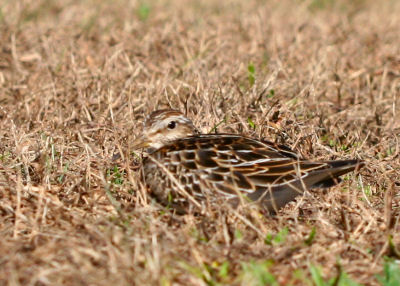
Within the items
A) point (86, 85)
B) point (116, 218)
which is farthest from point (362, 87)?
point (116, 218)

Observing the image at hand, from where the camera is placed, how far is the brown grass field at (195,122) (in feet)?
14.9

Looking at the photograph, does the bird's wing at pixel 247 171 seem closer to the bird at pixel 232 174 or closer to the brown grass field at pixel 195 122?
the bird at pixel 232 174

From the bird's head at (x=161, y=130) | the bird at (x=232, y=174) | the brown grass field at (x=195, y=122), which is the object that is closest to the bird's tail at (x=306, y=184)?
the bird at (x=232, y=174)

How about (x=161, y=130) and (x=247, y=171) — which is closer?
(x=247, y=171)

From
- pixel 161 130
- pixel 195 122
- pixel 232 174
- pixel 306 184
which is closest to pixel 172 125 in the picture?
pixel 161 130

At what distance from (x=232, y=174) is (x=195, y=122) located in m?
1.86

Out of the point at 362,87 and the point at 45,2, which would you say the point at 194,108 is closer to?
the point at 362,87

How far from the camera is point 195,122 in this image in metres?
7.25

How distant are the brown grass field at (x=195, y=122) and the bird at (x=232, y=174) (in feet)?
0.50

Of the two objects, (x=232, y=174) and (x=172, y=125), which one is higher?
(x=172, y=125)

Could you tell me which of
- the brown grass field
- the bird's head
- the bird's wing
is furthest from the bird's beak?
the bird's wing

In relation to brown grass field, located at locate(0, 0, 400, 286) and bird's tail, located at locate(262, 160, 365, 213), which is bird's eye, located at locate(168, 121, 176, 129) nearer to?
brown grass field, located at locate(0, 0, 400, 286)

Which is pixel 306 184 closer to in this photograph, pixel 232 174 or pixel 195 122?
pixel 232 174

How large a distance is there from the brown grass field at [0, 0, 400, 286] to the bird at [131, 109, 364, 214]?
153 mm
